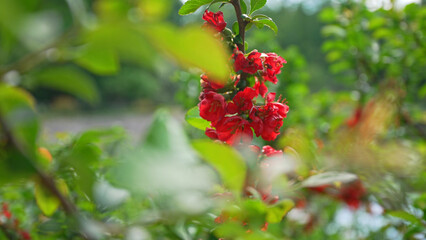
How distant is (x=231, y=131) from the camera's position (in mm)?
461

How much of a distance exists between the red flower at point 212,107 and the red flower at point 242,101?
0.5 inches

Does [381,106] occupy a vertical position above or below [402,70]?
above

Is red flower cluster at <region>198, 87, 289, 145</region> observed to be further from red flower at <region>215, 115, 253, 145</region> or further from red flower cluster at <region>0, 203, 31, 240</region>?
red flower cluster at <region>0, 203, 31, 240</region>

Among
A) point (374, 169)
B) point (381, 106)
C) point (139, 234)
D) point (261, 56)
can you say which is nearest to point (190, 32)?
point (139, 234)

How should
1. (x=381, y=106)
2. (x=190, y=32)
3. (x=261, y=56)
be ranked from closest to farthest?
1. (x=190, y=32)
2. (x=261, y=56)
3. (x=381, y=106)

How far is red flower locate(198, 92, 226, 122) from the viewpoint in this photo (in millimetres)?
459

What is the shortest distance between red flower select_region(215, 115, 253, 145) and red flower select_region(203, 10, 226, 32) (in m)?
0.12

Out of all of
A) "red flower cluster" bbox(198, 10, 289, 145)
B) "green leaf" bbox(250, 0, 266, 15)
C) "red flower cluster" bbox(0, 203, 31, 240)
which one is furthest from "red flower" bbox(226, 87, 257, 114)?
"red flower cluster" bbox(0, 203, 31, 240)

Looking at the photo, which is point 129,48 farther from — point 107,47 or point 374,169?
point 374,169

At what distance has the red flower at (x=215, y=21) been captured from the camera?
0.48m

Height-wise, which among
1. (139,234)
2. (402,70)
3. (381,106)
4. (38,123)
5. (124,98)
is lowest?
(124,98)

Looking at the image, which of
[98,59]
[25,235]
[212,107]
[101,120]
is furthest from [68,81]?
[101,120]

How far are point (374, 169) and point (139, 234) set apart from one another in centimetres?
48

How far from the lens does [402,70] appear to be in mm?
1652
